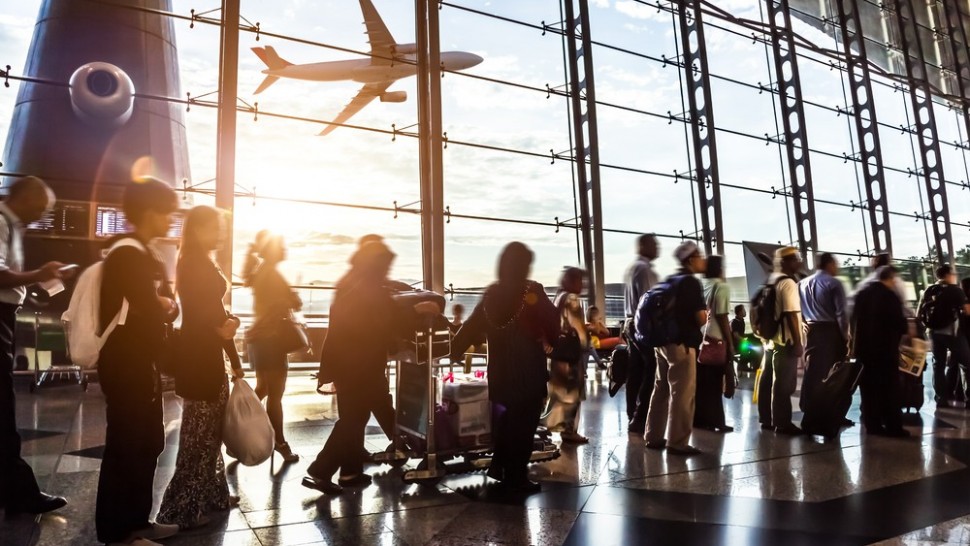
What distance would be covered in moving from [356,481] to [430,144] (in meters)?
5.41

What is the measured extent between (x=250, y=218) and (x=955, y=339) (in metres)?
6.58

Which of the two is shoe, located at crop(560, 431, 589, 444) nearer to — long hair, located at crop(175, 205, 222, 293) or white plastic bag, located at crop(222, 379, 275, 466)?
white plastic bag, located at crop(222, 379, 275, 466)

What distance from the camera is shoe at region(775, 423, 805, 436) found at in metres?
4.22

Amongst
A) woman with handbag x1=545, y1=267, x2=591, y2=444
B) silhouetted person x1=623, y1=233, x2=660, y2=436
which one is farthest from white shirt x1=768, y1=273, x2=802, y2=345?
woman with handbag x1=545, y1=267, x2=591, y2=444

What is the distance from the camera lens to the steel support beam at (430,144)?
754cm

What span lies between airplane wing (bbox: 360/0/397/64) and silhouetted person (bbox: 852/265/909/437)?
5.71 m

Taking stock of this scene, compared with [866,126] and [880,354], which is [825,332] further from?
[866,126]

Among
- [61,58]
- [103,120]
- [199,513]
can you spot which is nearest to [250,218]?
[103,120]

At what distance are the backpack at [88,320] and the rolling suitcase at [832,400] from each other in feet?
12.8

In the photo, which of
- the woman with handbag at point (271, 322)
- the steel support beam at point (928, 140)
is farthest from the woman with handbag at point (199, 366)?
the steel support beam at point (928, 140)

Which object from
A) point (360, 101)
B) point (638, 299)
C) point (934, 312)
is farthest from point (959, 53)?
point (638, 299)

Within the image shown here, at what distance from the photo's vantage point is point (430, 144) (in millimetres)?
7652

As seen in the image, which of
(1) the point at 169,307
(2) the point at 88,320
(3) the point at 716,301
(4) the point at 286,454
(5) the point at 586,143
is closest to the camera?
(2) the point at 88,320

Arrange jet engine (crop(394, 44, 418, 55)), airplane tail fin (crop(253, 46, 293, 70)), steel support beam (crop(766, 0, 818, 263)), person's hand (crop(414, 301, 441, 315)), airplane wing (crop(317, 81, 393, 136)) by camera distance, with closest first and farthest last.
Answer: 1. person's hand (crop(414, 301, 441, 315))
2. airplane tail fin (crop(253, 46, 293, 70))
3. airplane wing (crop(317, 81, 393, 136))
4. jet engine (crop(394, 44, 418, 55))
5. steel support beam (crop(766, 0, 818, 263))
